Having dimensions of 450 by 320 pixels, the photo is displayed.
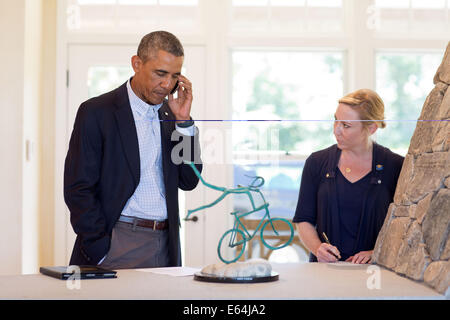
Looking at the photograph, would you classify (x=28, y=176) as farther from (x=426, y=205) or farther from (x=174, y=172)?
(x=426, y=205)

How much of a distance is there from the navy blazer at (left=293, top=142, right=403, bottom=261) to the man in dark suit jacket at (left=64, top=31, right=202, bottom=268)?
0.51 meters

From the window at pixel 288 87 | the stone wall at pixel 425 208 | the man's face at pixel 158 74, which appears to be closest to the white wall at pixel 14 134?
the window at pixel 288 87

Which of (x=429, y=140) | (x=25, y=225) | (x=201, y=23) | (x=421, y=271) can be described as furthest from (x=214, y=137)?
(x=421, y=271)

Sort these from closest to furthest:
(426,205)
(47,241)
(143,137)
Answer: (426,205), (143,137), (47,241)

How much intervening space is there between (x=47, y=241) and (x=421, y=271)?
306cm

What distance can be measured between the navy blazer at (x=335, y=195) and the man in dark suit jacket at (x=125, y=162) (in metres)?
0.51

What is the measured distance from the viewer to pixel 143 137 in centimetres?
252

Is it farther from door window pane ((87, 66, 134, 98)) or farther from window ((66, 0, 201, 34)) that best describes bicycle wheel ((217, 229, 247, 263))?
window ((66, 0, 201, 34))

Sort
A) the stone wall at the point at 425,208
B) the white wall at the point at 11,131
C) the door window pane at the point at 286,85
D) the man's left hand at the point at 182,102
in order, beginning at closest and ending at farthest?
the stone wall at the point at 425,208, the man's left hand at the point at 182,102, the white wall at the point at 11,131, the door window pane at the point at 286,85

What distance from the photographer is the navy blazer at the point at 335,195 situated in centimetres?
255

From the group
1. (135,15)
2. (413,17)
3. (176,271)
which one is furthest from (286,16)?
(176,271)

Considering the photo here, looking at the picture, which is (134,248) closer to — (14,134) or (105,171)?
(105,171)

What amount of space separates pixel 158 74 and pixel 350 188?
89cm

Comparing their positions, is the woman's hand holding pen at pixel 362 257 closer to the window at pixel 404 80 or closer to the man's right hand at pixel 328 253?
the man's right hand at pixel 328 253
